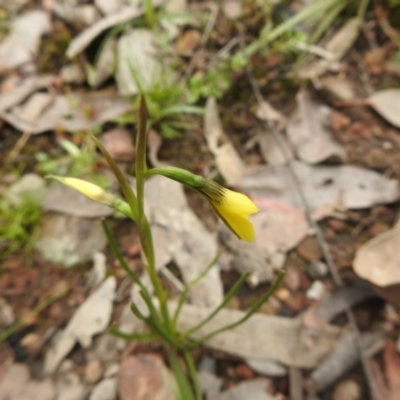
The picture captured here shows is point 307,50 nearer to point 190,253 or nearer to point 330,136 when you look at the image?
point 330,136

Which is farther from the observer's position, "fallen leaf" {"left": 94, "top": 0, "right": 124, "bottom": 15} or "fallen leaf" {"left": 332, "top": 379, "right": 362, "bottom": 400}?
"fallen leaf" {"left": 94, "top": 0, "right": 124, "bottom": 15}

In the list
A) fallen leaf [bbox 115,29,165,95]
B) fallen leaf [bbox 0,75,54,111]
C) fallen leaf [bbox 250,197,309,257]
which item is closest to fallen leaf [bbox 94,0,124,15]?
fallen leaf [bbox 115,29,165,95]

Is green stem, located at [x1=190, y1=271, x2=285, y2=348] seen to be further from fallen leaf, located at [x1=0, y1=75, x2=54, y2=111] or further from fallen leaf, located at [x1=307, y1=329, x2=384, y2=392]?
fallen leaf, located at [x1=0, y1=75, x2=54, y2=111]

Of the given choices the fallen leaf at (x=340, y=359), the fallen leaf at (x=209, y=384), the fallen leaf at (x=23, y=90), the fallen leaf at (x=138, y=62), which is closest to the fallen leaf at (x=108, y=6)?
the fallen leaf at (x=138, y=62)

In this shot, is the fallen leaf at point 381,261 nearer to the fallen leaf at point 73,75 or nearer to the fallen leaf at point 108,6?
the fallen leaf at point 73,75

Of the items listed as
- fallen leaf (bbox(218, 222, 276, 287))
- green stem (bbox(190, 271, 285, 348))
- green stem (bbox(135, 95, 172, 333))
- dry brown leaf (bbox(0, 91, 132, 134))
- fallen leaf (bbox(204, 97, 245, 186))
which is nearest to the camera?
green stem (bbox(135, 95, 172, 333))

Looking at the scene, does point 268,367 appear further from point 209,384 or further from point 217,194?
point 217,194

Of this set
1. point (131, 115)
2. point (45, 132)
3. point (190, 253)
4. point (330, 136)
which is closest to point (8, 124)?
point (45, 132)
